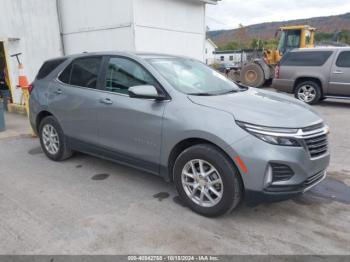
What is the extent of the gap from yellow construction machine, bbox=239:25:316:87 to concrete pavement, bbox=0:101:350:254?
11.1 meters

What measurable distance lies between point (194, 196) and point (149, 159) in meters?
0.71

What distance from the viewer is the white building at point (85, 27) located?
9305mm

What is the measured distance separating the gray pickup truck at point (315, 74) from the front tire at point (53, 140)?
842cm

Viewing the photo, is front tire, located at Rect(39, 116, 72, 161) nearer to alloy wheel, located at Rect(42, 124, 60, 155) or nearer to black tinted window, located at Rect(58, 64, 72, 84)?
alloy wheel, located at Rect(42, 124, 60, 155)

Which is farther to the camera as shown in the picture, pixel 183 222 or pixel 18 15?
pixel 18 15

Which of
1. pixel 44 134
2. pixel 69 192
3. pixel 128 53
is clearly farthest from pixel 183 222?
pixel 44 134

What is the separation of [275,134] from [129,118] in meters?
1.76

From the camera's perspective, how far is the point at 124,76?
13.6 feet

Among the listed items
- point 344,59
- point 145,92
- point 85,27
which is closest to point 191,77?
point 145,92

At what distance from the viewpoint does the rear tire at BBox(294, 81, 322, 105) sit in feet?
34.8

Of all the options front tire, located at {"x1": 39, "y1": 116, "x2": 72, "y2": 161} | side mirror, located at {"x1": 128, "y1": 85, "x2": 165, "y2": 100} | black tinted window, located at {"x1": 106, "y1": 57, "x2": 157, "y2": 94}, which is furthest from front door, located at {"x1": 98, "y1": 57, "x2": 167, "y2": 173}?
front tire, located at {"x1": 39, "y1": 116, "x2": 72, "y2": 161}

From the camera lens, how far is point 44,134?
17.4 feet

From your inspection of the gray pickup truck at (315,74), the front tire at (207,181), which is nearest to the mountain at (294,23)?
the gray pickup truck at (315,74)

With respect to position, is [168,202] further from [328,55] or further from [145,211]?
[328,55]
